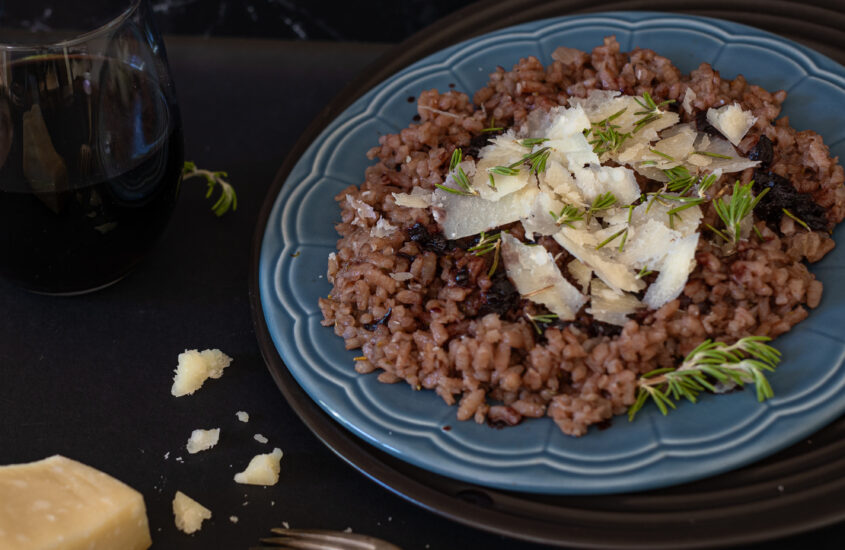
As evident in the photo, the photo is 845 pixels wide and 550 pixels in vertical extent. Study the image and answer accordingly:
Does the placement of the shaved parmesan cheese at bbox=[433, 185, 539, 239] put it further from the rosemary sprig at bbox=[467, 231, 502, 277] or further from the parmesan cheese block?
the parmesan cheese block

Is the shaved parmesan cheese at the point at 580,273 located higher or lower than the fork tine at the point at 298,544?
higher

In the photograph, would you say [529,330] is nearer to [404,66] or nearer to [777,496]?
[777,496]

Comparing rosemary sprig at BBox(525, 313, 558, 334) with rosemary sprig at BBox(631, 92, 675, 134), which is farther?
rosemary sprig at BBox(631, 92, 675, 134)

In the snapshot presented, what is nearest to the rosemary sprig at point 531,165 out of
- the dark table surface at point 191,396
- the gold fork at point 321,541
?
the dark table surface at point 191,396

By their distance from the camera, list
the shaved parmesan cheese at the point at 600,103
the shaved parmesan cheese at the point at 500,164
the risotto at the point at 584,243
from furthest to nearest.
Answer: the shaved parmesan cheese at the point at 600,103 < the shaved parmesan cheese at the point at 500,164 < the risotto at the point at 584,243

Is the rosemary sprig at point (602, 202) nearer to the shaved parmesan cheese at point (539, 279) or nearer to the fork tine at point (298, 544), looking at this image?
the shaved parmesan cheese at point (539, 279)

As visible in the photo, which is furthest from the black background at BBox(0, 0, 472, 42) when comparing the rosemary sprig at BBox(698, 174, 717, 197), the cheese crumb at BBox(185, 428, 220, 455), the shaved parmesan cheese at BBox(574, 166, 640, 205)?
the cheese crumb at BBox(185, 428, 220, 455)
